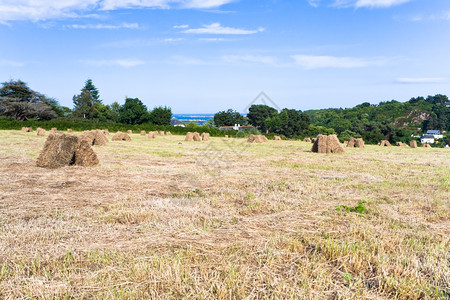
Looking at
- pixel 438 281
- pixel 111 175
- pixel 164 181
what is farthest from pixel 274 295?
pixel 111 175

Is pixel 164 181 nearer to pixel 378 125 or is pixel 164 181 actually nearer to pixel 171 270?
pixel 171 270

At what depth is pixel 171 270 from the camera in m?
3.01

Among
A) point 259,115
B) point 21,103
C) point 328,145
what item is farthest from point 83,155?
point 21,103

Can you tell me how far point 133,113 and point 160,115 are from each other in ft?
23.4

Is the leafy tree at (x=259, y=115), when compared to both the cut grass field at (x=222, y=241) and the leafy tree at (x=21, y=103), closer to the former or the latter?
the leafy tree at (x=21, y=103)

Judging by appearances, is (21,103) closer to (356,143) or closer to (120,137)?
(120,137)

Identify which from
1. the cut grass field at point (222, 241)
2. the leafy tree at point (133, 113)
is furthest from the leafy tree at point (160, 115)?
the cut grass field at point (222, 241)

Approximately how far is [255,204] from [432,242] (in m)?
2.65

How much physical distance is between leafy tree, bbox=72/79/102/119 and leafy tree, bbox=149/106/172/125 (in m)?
20.6

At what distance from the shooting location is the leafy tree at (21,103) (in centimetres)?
5641

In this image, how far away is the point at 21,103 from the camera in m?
57.1

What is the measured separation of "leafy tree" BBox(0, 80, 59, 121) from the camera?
5641 cm

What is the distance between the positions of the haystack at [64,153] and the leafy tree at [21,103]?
56.4 m

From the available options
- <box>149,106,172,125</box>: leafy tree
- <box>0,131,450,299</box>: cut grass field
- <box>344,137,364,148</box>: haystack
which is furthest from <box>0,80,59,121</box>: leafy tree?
<box>0,131,450,299</box>: cut grass field
